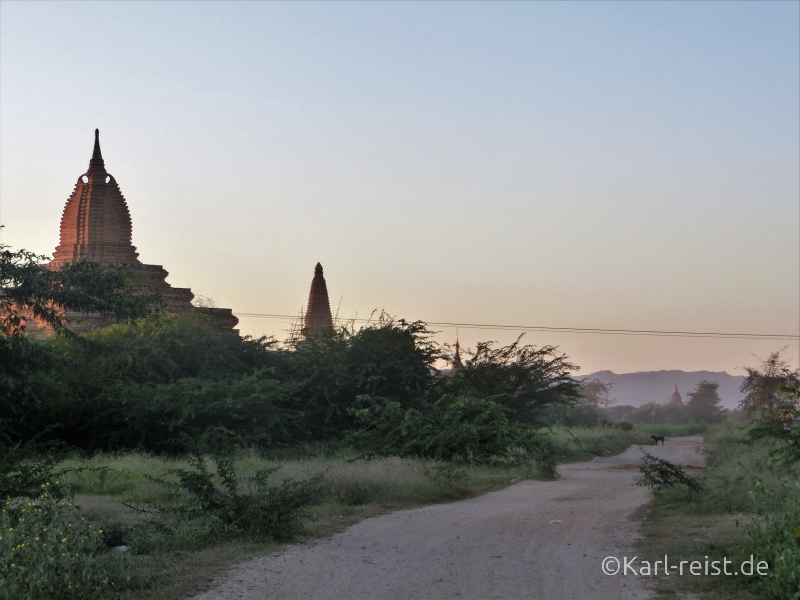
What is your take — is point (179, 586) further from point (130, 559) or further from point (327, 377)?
point (327, 377)

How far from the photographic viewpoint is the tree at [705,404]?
96637 mm

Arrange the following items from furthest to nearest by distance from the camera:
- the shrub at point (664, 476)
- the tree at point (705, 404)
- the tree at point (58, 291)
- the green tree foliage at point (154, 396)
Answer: the tree at point (705, 404), the green tree foliage at point (154, 396), the shrub at point (664, 476), the tree at point (58, 291)

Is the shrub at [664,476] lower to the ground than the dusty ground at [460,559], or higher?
higher

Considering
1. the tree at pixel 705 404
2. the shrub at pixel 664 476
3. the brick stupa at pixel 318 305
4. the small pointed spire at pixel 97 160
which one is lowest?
the tree at pixel 705 404

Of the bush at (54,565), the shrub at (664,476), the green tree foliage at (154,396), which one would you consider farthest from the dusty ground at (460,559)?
the green tree foliage at (154,396)

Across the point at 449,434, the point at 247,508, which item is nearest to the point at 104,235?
the point at 449,434

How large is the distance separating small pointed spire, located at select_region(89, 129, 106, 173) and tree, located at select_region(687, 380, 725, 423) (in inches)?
2964

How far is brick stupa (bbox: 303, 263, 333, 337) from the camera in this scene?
43219mm

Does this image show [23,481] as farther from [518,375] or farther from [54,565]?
[518,375]

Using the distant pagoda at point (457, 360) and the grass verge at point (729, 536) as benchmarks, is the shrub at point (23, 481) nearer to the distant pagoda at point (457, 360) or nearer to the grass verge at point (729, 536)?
the grass verge at point (729, 536)

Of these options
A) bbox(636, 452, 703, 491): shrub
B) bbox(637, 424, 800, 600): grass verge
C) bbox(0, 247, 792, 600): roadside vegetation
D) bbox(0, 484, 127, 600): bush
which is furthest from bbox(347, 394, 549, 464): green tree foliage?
bbox(0, 484, 127, 600): bush

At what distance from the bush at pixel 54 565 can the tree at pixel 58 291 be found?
5975 millimetres

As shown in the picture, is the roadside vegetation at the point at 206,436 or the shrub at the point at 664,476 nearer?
the roadside vegetation at the point at 206,436

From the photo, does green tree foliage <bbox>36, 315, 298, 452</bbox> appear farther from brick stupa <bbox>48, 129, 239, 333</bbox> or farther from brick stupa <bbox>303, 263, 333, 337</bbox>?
brick stupa <bbox>303, 263, 333, 337</bbox>
